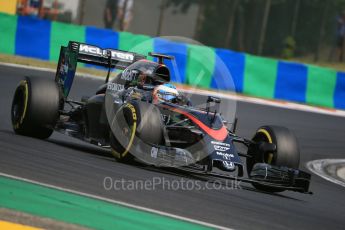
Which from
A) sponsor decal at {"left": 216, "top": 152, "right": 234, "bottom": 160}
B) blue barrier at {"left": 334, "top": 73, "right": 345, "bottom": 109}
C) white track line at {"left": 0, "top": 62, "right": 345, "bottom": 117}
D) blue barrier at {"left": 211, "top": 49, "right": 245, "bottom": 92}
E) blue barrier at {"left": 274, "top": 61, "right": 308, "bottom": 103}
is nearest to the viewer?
sponsor decal at {"left": 216, "top": 152, "right": 234, "bottom": 160}

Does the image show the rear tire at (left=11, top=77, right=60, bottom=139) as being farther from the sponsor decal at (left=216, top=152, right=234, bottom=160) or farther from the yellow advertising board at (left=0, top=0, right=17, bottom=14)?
the yellow advertising board at (left=0, top=0, right=17, bottom=14)

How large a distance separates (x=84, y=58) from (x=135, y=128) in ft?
9.63

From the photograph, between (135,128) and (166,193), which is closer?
(166,193)

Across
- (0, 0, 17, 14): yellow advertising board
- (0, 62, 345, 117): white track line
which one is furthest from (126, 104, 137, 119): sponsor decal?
(0, 0, 17, 14): yellow advertising board

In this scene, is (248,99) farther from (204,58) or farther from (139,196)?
(139,196)

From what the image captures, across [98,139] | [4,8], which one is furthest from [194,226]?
[4,8]

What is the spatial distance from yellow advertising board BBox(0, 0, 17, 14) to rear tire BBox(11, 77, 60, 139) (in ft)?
62.7

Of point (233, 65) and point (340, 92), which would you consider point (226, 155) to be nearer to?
point (340, 92)

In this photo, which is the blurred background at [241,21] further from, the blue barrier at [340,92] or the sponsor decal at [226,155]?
the sponsor decal at [226,155]

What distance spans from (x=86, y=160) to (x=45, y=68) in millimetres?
13293

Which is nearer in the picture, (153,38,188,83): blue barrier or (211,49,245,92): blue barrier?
(153,38,188,83): blue barrier

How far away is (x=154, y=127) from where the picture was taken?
33.9 feet

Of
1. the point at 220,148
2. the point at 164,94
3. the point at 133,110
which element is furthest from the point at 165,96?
the point at 220,148

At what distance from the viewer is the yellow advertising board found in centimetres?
3072
